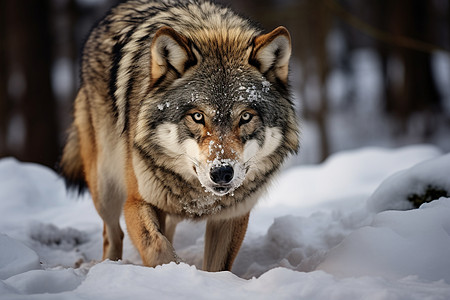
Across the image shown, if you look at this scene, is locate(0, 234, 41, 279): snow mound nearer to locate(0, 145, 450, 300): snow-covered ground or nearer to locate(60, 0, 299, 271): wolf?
locate(0, 145, 450, 300): snow-covered ground

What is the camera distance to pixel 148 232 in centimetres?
315

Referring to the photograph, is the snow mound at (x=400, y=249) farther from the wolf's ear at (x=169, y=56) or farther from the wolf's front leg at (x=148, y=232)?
the wolf's ear at (x=169, y=56)

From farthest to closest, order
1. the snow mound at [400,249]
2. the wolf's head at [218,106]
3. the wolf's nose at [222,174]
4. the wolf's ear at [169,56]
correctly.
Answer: the wolf's ear at [169,56], the wolf's head at [218,106], the wolf's nose at [222,174], the snow mound at [400,249]

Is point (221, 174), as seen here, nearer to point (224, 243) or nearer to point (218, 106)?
point (218, 106)

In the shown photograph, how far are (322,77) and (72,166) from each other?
605 cm

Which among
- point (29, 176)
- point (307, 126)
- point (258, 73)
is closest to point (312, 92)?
point (307, 126)

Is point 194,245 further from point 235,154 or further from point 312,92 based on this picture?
point 312,92

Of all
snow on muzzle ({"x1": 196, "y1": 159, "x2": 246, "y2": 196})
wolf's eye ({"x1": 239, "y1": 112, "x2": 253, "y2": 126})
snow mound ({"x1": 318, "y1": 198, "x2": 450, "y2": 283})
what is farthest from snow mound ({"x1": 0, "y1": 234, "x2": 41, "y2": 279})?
snow mound ({"x1": 318, "y1": 198, "x2": 450, "y2": 283})

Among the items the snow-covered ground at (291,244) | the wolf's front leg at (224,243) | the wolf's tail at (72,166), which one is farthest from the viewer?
the wolf's tail at (72,166)

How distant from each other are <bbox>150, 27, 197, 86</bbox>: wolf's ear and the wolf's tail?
1687 mm

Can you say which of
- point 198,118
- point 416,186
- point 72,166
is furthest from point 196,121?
point 72,166

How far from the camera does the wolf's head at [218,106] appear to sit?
2.94 metres

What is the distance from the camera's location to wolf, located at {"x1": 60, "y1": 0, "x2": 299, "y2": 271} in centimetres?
298

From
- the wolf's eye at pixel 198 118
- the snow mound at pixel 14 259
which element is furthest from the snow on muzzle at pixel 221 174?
the snow mound at pixel 14 259
